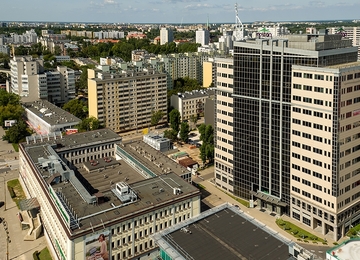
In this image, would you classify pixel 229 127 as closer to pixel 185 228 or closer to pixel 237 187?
pixel 237 187

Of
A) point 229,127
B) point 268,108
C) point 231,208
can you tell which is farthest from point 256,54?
point 231,208

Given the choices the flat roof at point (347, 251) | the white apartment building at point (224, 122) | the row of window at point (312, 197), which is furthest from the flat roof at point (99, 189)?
the flat roof at point (347, 251)

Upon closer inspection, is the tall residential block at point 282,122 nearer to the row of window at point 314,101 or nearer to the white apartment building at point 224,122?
the row of window at point 314,101

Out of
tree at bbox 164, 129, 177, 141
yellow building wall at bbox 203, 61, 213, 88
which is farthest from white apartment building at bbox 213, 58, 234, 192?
yellow building wall at bbox 203, 61, 213, 88

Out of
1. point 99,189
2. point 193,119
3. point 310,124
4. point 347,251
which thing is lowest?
point 99,189

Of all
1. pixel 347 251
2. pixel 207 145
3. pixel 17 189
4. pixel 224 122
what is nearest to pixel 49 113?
pixel 17 189

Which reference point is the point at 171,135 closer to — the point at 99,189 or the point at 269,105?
the point at 99,189
